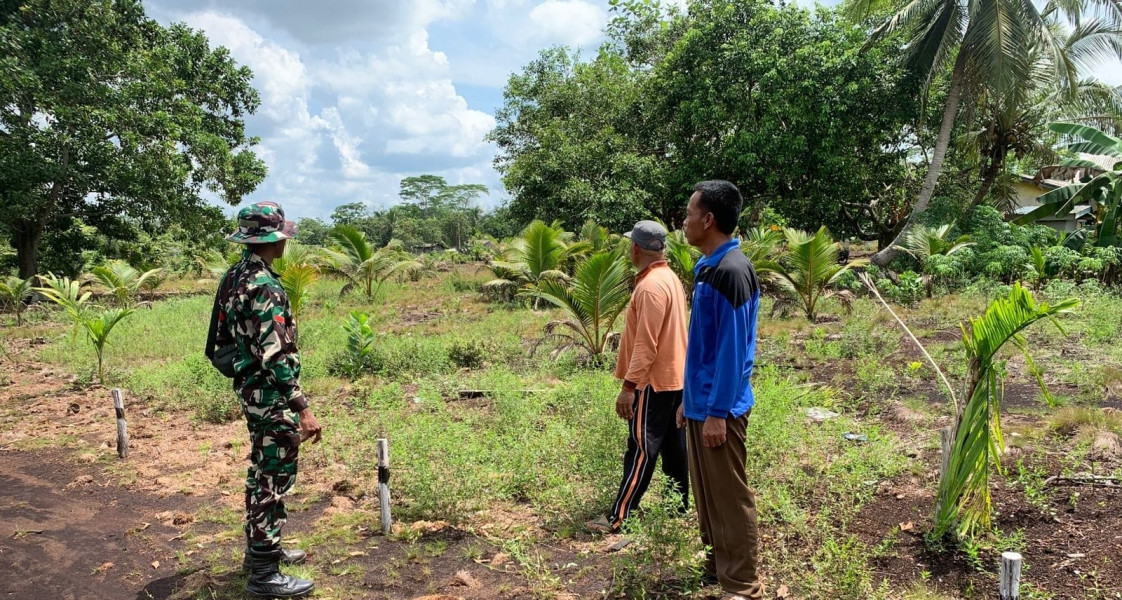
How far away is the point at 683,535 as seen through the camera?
3.16 meters

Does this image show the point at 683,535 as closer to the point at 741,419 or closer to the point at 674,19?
the point at 741,419

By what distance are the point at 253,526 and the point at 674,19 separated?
20263mm

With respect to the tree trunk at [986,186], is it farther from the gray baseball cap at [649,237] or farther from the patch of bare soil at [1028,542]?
the gray baseball cap at [649,237]

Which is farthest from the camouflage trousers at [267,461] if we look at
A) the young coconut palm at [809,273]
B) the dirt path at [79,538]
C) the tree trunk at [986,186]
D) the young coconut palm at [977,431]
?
the tree trunk at [986,186]

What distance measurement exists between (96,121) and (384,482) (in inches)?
598

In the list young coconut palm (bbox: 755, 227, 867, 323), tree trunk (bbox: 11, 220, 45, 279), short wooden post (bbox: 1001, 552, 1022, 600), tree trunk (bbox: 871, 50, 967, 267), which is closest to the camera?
short wooden post (bbox: 1001, 552, 1022, 600)

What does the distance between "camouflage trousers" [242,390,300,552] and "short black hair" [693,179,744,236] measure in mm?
2130

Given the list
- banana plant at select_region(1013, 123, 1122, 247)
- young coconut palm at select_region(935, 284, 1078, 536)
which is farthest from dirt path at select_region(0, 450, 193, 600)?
banana plant at select_region(1013, 123, 1122, 247)

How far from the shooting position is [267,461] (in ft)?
10.6

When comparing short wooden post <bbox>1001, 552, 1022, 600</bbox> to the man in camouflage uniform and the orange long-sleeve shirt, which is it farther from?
the man in camouflage uniform

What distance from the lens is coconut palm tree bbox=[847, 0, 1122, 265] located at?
45.9 ft

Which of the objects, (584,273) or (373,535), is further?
(584,273)

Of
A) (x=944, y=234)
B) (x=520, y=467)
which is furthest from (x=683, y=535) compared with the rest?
(x=944, y=234)

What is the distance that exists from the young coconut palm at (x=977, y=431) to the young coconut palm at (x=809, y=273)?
7.37 meters
